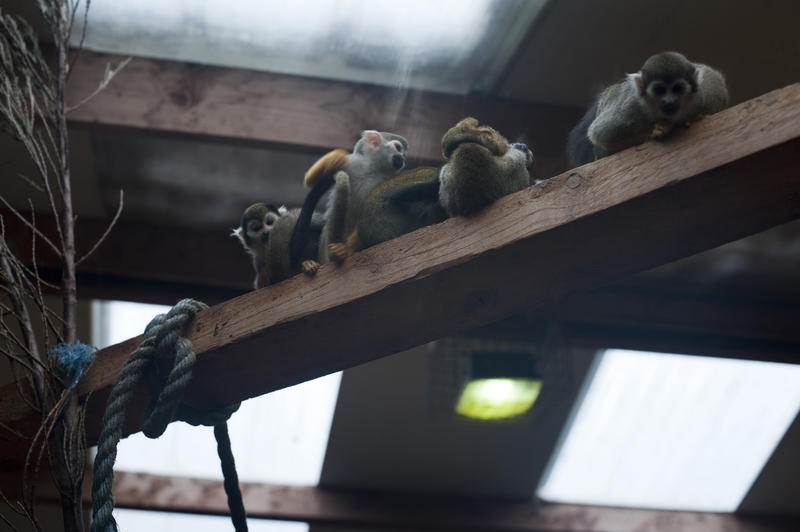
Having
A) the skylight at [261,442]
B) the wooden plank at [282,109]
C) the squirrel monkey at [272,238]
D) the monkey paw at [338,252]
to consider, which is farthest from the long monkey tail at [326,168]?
the skylight at [261,442]

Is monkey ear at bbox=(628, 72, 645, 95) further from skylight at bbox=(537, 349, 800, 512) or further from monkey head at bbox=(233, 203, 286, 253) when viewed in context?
skylight at bbox=(537, 349, 800, 512)

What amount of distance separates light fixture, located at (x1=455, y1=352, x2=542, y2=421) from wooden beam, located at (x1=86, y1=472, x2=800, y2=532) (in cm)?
117

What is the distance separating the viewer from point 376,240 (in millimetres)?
1604

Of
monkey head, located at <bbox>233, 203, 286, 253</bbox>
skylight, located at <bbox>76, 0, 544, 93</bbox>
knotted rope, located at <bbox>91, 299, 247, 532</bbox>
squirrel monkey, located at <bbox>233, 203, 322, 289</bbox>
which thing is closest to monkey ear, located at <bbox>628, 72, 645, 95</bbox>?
squirrel monkey, located at <bbox>233, 203, 322, 289</bbox>

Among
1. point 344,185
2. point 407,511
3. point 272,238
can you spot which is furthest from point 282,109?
point 407,511

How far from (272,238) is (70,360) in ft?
2.18

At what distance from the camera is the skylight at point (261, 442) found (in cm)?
410

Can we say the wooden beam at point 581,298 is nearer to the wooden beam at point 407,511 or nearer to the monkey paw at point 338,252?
the wooden beam at point 407,511

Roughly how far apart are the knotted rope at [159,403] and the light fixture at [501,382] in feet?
6.44

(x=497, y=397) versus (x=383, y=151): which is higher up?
(x=497, y=397)

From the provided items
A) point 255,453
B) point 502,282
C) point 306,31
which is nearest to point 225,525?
point 255,453

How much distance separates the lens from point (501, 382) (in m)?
3.46

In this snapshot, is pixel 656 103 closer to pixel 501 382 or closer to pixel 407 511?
pixel 501 382

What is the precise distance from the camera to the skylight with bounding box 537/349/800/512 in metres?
4.39
